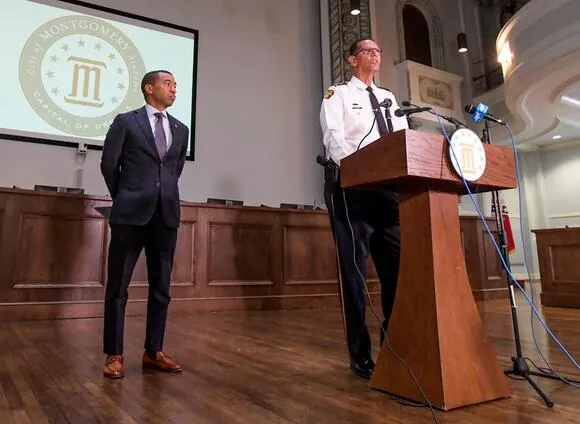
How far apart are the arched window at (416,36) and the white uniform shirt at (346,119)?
6.01 m

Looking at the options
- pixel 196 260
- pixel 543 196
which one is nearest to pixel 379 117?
pixel 196 260

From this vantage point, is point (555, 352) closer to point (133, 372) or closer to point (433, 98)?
point (133, 372)

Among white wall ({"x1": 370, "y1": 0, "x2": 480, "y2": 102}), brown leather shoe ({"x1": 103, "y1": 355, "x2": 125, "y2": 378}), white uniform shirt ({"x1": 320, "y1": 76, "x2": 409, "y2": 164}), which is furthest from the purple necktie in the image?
white wall ({"x1": 370, "y1": 0, "x2": 480, "y2": 102})

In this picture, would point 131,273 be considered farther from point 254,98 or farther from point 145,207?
point 254,98

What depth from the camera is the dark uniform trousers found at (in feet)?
5.15

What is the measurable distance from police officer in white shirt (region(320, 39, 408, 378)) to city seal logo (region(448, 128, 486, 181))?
37 centimetres

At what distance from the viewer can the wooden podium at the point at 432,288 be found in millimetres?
1177

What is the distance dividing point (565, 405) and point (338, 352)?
940 millimetres

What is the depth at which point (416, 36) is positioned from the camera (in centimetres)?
739

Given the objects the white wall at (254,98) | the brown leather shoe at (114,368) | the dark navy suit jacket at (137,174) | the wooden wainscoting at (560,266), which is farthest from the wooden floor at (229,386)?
the white wall at (254,98)

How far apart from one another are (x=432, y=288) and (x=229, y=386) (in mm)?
681

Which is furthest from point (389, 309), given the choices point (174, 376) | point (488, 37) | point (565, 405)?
point (488, 37)

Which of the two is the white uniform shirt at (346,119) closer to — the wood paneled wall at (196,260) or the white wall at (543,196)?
the wood paneled wall at (196,260)

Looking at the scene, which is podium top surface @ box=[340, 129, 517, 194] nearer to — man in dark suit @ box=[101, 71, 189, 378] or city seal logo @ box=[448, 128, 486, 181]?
city seal logo @ box=[448, 128, 486, 181]
